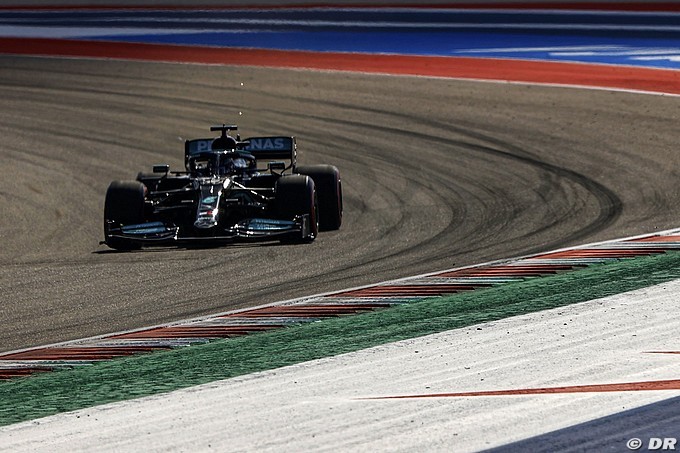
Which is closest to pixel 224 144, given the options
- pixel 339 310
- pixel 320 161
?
pixel 320 161

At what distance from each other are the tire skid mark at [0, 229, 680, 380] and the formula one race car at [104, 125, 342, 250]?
2539mm

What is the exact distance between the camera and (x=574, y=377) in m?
6.08

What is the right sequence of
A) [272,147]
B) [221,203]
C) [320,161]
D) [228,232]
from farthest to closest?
[320,161]
[272,147]
[221,203]
[228,232]

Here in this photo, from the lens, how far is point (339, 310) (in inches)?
333

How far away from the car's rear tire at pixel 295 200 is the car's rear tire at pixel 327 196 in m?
0.64

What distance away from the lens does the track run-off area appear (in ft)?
18.7

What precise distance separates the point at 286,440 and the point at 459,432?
0.67 meters

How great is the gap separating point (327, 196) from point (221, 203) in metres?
1.15

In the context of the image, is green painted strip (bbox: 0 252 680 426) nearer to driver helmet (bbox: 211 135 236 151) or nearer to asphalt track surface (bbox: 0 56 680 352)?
asphalt track surface (bbox: 0 56 680 352)

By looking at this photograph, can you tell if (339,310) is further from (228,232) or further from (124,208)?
(124,208)

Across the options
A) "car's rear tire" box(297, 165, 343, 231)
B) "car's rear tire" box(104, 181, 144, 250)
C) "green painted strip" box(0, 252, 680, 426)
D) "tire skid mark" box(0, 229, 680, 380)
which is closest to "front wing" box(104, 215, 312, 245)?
"car's rear tire" box(104, 181, 144, 250)

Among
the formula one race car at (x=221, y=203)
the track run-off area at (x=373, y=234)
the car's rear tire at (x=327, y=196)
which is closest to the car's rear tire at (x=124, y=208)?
the formula one race car at (x=221, y=203)

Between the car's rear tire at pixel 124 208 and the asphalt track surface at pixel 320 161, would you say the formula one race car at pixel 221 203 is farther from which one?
the asphalt track surface at pixel 320 161

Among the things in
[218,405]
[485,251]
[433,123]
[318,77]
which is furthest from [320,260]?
[318,77]
